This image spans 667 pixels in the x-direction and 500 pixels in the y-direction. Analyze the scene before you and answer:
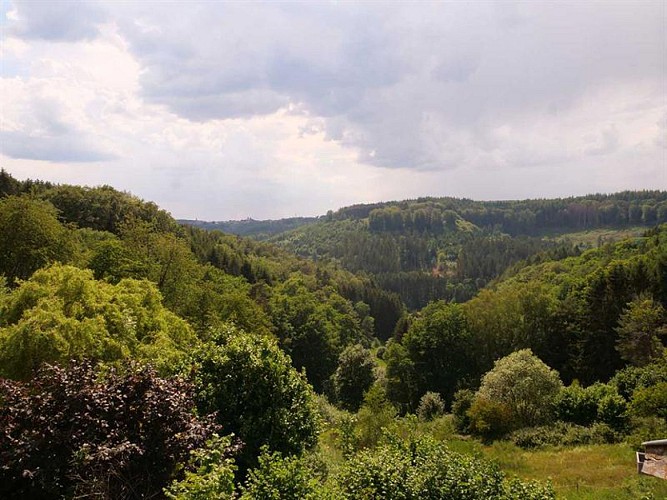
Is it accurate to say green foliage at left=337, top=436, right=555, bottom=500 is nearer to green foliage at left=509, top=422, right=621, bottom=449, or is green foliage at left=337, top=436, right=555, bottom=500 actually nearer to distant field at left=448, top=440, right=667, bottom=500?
distant field at left=448, top=440, right=667, bottom=500

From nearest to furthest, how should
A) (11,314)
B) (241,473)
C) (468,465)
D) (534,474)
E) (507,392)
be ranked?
(468,465) < (241,473) < (11,314) < (534,474) < (507,392)

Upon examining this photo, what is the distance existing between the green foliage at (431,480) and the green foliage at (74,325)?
10293 millimetres

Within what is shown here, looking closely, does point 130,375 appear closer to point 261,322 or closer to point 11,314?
point 11,314

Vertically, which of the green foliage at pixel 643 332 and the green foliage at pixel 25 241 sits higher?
the green foliage at pixel 25 241

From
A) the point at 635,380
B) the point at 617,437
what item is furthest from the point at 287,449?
the point at 635,380

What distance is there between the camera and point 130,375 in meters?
11.4

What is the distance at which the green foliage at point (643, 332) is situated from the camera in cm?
4166

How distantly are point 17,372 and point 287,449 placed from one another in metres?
10.7

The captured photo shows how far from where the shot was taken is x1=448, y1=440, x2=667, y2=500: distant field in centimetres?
1908

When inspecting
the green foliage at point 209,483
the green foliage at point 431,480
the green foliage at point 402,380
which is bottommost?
the green foliage at point 402,380

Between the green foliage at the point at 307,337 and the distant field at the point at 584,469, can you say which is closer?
the distant field at the point at 584,469

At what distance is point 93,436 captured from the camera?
9891mm

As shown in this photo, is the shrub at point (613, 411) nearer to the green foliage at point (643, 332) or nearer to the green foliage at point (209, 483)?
the green foliage at point (643, 332)

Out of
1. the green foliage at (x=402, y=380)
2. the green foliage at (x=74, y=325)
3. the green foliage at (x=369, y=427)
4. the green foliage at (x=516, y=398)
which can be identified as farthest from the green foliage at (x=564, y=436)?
the green foliage at (x=74, y=325)
